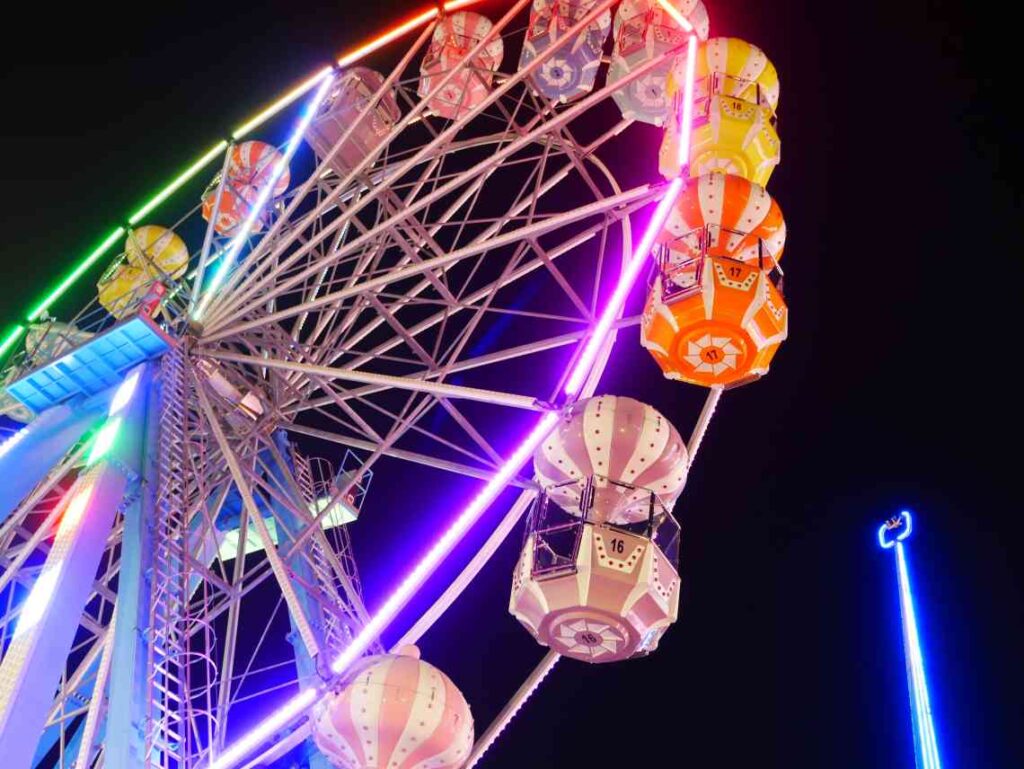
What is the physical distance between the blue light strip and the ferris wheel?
20.8 feet

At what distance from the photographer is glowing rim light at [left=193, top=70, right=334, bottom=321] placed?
12953 mm

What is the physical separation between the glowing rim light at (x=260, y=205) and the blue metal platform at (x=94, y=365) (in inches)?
39.1

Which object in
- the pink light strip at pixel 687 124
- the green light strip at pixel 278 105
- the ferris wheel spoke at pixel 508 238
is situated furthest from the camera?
the green light strip at pixel 278 105

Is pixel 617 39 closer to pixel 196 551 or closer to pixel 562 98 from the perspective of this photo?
pixel 562 98

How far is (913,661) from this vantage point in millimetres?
16359

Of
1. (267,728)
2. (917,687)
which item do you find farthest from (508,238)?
(917,687)

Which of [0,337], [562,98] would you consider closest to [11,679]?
[0,337]

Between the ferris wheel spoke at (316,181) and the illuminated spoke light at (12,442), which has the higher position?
the ferris wheel spoke at (316,181)

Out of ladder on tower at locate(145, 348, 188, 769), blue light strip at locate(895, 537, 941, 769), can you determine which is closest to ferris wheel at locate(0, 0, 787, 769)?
ladder on tower at locate(145, 348, 188, 769)

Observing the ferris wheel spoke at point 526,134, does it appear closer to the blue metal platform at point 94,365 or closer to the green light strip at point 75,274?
the blue metal platform at point 94,365

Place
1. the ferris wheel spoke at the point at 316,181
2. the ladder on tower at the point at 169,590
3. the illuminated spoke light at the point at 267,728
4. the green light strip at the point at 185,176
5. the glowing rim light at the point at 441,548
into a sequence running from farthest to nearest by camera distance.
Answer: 1. the green light strip at the point at 185,176
2. the ferris wheel spoke at the point at 316,181
3. the glowing rim light at the point at 441,548
4. the illuminated spoke light at the point at 267,728
5. the ladder on tower at the point at 169,590

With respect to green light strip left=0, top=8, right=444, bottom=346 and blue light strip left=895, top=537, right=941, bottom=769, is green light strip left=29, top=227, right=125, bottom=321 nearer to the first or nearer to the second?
green light strip left=0, top=8, right=444, bottom=346

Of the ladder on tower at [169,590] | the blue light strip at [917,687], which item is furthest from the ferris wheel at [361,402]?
the blue light strip at [917,687]

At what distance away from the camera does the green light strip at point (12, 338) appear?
14.4 metres
